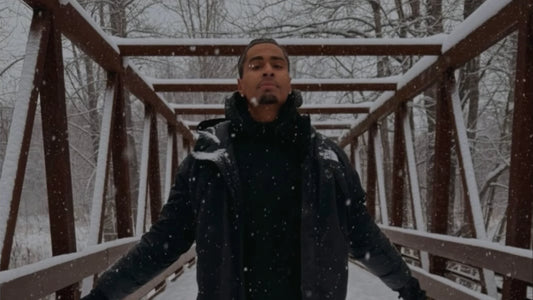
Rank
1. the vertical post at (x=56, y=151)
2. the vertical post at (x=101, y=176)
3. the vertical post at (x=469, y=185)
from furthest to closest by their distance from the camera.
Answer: the vertical post at (x=101, y=176)
the vertical post at (x=469, y=185)
the vertical post at (x=56, y=151)

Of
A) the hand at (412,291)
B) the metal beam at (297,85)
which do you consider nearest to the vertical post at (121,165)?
the metal beam at (297,85)

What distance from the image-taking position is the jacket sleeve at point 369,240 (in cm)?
225

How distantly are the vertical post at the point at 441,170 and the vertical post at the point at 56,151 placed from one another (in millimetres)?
3604

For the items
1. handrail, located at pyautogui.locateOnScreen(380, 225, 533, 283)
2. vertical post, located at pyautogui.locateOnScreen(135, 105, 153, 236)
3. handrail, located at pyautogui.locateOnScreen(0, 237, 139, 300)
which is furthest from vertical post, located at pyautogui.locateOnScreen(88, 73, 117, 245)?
handrail, located at pyautogui.locateOnScreen(380, 225, 533, 283)

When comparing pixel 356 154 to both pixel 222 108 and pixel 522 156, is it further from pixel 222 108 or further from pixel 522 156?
pixel 522 156

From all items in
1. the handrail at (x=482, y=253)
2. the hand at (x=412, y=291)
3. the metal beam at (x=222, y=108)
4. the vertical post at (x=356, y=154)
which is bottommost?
the handrail at (x=482, y=253)

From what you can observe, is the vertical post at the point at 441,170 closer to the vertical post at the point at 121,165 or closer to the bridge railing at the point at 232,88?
the bridge railing at the point at 232,88

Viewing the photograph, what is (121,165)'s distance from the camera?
5.59 metres

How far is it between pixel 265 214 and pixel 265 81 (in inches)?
21.9

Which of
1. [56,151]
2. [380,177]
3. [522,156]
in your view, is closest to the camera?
[522,156]

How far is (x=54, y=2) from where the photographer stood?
11.3ft

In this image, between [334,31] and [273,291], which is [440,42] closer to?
[273,291]

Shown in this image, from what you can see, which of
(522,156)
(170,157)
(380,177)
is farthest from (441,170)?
(170,157)

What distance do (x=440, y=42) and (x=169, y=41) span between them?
2.71m
